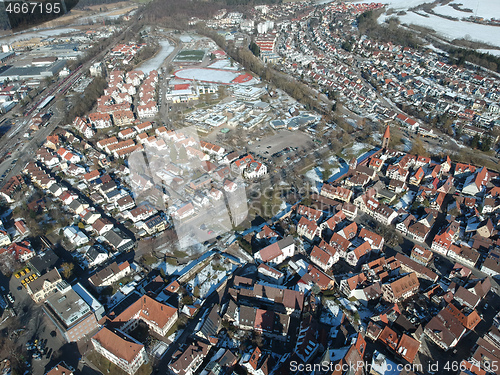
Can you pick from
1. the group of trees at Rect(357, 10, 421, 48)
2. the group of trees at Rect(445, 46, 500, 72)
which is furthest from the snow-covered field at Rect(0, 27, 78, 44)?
the group of trees at Rect(445, 46, 500, 72)

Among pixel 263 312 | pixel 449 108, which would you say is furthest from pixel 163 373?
pixel 449 108

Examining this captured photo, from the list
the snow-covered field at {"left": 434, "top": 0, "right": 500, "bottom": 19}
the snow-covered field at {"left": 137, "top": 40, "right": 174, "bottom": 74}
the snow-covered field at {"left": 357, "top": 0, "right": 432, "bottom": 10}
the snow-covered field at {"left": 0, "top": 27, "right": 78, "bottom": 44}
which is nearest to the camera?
the snow-covered field at {"left": 137, "top": 40, "right": 174, "bottom": 74}

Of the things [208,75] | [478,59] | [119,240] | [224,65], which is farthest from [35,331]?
[478,59]

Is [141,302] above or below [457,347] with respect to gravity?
above

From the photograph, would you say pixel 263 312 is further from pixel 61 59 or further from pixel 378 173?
pixel 61 59

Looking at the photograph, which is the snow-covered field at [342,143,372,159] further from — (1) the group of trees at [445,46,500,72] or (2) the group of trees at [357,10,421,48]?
(2) the group of trees at [357,10,421,48]

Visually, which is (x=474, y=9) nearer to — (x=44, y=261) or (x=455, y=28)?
(x=455, y=28)

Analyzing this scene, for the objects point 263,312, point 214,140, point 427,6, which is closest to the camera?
point 263,312
